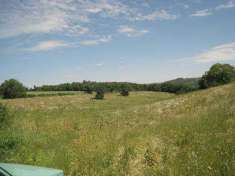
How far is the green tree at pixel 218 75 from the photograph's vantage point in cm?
7428

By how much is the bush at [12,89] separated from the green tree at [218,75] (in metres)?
59.8

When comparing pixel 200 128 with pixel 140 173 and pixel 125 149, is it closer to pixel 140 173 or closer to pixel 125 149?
pixel 125 149

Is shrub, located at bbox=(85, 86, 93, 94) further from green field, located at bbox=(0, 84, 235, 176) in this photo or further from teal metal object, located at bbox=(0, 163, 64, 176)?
teal metal object, located at bbox=(0, 163, 64, 176)

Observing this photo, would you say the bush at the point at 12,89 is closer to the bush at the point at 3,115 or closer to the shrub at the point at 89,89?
the shrub at the point at 89,89

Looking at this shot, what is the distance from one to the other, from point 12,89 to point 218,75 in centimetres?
6625

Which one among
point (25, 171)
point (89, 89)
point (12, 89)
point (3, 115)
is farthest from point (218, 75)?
point (25, 171)

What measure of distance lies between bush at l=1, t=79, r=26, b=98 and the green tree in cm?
5982

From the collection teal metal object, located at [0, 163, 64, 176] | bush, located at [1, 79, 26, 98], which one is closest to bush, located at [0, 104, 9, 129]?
teal metal object, located at [0, 163, 64, 176]

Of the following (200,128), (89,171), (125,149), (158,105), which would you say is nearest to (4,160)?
(89,171)

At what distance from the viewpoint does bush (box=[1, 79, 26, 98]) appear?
8353 centimetres

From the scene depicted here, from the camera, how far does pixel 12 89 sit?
83.9 m

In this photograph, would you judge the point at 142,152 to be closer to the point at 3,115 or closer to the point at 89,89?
the point at 3,115

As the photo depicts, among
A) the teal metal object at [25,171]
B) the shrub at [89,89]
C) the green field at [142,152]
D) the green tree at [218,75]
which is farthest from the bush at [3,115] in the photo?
the shrub at [89,89]

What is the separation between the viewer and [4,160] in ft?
25.2
